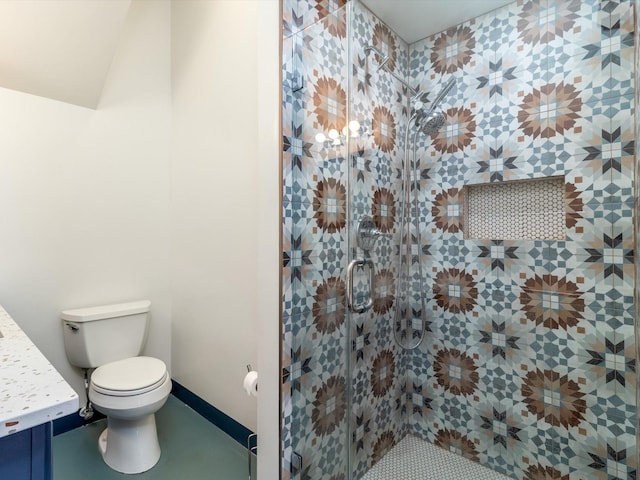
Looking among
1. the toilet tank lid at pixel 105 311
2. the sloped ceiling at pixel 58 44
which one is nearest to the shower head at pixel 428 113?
the sloped ceiling at pixel 58 44

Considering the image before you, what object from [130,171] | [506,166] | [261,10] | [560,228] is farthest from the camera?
[130,171]

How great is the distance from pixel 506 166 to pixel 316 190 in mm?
913

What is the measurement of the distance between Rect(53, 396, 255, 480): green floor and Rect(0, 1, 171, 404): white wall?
1.08 feet

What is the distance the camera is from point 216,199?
78.3 inches

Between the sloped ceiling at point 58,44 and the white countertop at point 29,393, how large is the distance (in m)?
1.54

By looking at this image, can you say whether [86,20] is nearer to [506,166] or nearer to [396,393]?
[506,166]

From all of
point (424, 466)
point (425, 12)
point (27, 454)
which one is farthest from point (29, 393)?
point (425, 12)

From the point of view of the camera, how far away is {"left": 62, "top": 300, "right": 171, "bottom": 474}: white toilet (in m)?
1.59

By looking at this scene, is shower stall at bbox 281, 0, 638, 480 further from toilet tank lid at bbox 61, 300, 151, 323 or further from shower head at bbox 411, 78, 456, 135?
toilet tank lid at bbox 61, 300, 151, 323

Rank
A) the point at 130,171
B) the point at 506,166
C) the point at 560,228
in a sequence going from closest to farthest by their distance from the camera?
1. the point at 560,228
2. the point at 506,166
3. the point at 130,171

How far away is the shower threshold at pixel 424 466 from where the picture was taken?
1574 mm

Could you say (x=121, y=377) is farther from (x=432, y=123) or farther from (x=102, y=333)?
(x=432, y=123)

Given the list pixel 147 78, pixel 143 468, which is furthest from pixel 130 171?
pixel 143 468

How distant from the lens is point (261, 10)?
4.30 ft
